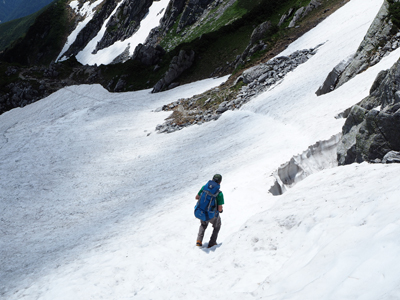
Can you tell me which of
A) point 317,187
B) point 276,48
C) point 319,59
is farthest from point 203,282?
point 276,48

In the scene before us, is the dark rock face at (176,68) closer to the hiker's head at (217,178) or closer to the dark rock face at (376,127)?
the dark rock face at (376,127)

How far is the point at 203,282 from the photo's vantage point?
774 cm

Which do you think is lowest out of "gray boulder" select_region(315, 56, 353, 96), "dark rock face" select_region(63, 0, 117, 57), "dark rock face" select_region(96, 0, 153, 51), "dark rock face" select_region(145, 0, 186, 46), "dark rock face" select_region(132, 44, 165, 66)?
"gray boulder" select_region(315, 56, 353, 96)

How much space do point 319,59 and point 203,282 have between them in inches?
1028

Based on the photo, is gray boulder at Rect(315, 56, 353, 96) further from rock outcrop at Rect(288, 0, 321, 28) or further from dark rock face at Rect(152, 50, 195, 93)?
dark rock face at Rect(152, 50, 195, 93)

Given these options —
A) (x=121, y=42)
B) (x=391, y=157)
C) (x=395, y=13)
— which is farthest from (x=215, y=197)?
(x=121, y=42)

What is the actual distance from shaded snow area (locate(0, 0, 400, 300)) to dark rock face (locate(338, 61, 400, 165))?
810 mm

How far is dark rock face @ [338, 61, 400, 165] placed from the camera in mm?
9198

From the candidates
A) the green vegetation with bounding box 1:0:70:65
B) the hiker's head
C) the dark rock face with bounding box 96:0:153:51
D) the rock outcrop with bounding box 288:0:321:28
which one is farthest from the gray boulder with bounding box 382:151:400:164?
the green vegetation with bounding box 1:0:70:65

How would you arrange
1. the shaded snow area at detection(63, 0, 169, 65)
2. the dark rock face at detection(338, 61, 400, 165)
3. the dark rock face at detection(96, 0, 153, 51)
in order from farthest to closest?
the dark rock face at detection(96, 0, 153, 51), the shaded snow area at detection(63, 0, 169, 65), the dark rock face at detection(338, 61, 400, 165)

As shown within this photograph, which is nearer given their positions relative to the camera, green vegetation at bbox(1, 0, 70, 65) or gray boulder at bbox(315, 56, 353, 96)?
gray boulder at bbox(315, 56, 353, 96)

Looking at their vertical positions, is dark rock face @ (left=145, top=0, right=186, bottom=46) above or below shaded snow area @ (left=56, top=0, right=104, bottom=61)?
below

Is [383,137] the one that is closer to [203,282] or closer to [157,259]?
[203,282]

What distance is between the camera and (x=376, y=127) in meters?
9.64
